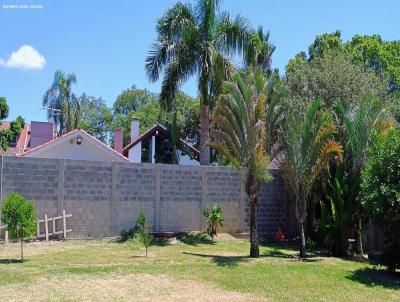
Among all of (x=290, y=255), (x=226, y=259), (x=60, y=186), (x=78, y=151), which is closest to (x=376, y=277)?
(x=290, y=255)

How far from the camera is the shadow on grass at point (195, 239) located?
17.4 metres

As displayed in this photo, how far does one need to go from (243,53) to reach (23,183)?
10267mm

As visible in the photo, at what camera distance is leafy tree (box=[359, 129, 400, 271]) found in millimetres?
12922

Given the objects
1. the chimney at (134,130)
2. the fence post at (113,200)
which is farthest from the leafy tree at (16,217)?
the chimney at (134,130)

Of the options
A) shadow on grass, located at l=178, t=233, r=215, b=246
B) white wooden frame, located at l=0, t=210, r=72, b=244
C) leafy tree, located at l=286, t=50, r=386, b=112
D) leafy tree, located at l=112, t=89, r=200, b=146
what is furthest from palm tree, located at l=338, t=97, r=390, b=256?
leafy tree, located at l=112, t=89, r=200, b=146

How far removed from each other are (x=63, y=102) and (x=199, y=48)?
2610cm

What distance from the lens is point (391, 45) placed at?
39750 mm

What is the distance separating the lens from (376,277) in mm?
13086

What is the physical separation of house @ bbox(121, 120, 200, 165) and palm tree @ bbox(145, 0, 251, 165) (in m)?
14.4

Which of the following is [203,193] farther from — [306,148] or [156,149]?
[156,149]

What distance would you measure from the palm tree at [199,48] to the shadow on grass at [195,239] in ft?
11.9

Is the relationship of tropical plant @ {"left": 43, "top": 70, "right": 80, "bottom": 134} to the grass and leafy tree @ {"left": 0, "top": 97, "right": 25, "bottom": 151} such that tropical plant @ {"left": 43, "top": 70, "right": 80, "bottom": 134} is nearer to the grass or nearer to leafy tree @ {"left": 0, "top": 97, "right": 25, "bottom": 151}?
leafy tree @ {"left": 0, "top": 97, "right": 25, "bottom": 151}

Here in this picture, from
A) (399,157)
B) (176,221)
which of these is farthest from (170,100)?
(399,157)

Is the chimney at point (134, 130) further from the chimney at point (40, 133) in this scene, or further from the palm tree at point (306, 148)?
the palm tree at point (306, 148)
